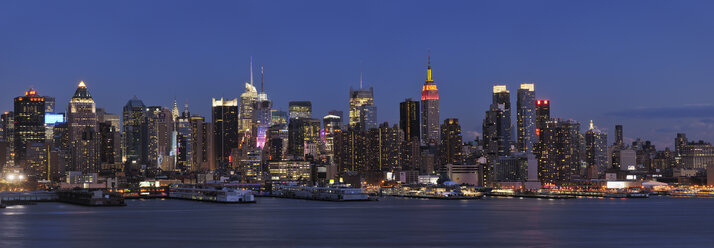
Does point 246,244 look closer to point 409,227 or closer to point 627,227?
point 409,227

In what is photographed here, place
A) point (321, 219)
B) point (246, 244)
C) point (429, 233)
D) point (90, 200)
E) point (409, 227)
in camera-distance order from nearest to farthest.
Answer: point (246, 244) → point (429, 233) → point (409, 227) → point (321, 219) → point (90, 200)

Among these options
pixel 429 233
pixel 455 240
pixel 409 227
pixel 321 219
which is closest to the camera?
pixel 455 240

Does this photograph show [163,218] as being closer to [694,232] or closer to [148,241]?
[148,241]

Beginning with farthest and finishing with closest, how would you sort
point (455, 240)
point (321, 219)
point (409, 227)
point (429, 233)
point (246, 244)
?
point (321, 219) < point (409, 227) < point (429, 233) < point (455, 240) < point (246, 244)

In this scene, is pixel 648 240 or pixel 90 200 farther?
pixel 90 200

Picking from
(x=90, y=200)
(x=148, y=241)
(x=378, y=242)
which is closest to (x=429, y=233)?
(x=378, y=242)

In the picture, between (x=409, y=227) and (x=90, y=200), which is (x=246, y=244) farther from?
(x=90, y=200)

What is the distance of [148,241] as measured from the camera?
285ft

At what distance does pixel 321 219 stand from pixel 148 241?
4697cm

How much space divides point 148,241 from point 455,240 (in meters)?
30.3

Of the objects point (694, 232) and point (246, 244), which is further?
point (694, 232)

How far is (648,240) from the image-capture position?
303 ft

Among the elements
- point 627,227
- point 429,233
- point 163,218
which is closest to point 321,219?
point 163,218

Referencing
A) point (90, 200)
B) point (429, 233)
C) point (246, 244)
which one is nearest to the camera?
point (246, 244)
